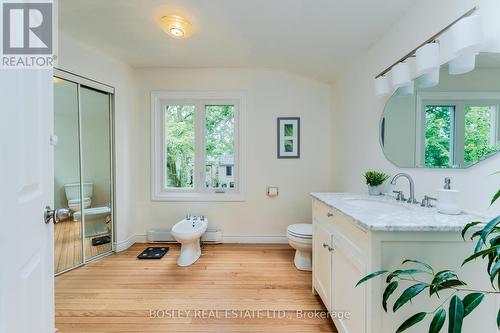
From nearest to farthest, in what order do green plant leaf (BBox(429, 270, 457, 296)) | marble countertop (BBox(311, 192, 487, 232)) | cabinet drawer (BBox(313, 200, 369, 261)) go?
green plant leaf (BBox(429, 270, 457, 296)), marble countertop (BBox(311, 192, 487, 232)), cabinet drawer (BBox(313, 200, 369, 261))

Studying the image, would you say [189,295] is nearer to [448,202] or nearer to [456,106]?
[448,202]

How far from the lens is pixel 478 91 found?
1.29m

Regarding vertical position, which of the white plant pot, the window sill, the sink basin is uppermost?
the white plant pot

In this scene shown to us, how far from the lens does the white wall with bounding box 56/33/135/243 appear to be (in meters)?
2.56

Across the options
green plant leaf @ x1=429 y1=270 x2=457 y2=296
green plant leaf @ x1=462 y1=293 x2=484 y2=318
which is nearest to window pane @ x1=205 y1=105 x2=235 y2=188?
green plant leaf @ x1=429 y1=270 x2=457 y2=296

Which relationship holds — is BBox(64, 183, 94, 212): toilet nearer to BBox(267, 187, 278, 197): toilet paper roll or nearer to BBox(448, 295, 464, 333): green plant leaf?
BBox(267, 187, 278, 197): toilet paper roll

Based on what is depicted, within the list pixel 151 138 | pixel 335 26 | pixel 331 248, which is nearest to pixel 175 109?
pixel 151 138

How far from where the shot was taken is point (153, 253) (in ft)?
9.40

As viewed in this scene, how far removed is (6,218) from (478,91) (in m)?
2.12

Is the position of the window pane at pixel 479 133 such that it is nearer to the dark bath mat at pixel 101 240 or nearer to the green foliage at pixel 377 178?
the green foliage at pixel 377 178

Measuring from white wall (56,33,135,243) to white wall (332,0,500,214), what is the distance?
2.74 metres

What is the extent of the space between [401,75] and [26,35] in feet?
6.94

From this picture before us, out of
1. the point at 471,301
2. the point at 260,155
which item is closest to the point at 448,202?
the point at 471,301

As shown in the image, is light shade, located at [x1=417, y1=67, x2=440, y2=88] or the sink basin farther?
the sink basin
